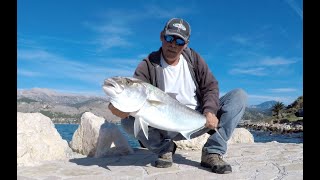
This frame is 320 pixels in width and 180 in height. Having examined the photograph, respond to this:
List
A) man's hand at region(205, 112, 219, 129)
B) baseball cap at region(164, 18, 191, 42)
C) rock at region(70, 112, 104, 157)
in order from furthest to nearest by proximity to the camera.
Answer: rock at region(70, 112, 104, 157)
baseball cap at region(164, 18, 191, 42)
man's hand at region(205, 112, 219, 129)

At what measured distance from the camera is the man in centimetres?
538

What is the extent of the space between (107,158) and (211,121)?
2398 mm

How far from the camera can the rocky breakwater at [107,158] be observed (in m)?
5.20

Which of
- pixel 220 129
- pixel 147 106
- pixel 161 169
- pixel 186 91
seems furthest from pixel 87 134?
pixel 147 106

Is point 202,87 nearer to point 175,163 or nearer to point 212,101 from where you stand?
point 212,101

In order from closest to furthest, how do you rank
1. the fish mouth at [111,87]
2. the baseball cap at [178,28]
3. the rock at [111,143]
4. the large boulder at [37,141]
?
the fish mouth at [111,87]
the baseball cap at [178,28]
the large boulder at [37,141]
the rock at [111,143]

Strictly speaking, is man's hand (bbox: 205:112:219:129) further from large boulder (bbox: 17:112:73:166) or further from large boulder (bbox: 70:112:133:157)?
large boulder (bbox: 17:112:73:166)

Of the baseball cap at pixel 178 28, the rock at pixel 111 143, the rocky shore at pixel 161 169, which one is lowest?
the rocky shore at pixel 161 169

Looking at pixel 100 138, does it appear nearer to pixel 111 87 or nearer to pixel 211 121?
pixel 211 121

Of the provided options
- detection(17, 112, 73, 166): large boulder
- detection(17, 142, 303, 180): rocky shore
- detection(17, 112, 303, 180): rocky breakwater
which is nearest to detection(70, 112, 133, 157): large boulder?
detection(17, 112, 303, 180): rocky breakwater

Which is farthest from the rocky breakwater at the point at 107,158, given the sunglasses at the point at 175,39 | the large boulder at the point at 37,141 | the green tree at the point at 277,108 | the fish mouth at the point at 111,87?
the green tree at the point at 277,108

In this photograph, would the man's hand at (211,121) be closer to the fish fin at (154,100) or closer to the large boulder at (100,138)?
the fish fin at (154,100)
